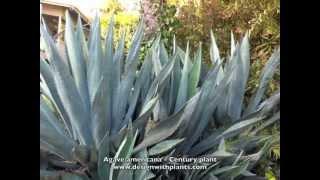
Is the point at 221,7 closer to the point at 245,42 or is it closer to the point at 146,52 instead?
the point at 245,42

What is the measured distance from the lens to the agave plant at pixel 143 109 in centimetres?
344

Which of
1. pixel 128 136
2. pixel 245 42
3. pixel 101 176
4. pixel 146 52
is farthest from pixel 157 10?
pixel 101 176

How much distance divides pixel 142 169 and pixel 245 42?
987mm

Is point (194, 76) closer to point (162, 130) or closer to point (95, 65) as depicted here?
point (162, 130)

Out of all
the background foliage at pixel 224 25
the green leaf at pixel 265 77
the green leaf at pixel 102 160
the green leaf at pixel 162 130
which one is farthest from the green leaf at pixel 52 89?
the green leaf at pixel 265 77

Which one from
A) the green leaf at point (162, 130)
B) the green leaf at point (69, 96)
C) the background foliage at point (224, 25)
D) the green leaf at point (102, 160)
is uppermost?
the background foliage at point (224, 25)

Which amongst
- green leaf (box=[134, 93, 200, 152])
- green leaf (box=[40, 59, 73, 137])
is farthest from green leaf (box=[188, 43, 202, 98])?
green leaf (box=[40, 59, 73, 137])

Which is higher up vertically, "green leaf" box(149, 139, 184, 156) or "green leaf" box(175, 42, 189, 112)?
"green leaf" box(175, 42, 189, 112)

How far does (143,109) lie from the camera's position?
3.49 meters

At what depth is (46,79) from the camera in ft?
11.3

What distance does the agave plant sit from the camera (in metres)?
3.44

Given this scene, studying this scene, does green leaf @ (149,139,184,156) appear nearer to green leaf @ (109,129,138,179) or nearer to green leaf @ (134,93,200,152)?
green leaf @ (134,93,200,152)

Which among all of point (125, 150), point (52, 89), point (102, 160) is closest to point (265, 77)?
point (125, 150)

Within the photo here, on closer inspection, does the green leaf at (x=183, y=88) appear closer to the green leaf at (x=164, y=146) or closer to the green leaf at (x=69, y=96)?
the green leaf at (x=164, y=146)
